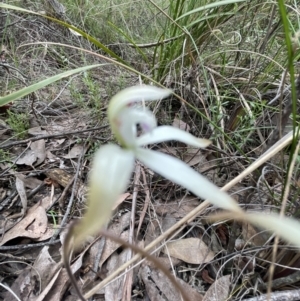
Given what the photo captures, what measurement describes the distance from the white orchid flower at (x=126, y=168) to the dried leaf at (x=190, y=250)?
471mm

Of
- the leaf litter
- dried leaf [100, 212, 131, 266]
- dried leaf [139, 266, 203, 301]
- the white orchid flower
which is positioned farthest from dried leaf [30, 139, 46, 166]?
the white orchid flower

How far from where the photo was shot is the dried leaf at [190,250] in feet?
2.39

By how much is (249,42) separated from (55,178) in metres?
0.76

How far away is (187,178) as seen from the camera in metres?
0.26

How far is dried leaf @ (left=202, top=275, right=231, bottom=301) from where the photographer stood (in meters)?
0.66

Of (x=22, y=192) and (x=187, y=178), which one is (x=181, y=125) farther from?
(x=187, y=178)

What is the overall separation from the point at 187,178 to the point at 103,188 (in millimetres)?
67

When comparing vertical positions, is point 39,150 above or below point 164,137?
below

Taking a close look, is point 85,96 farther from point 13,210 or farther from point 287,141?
point 287,141

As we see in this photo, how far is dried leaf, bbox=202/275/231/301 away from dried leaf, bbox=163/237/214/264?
0.06 m

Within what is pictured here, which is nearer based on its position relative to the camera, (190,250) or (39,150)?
(190,250)

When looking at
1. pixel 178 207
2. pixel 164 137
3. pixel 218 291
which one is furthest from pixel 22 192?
pixel 164 137

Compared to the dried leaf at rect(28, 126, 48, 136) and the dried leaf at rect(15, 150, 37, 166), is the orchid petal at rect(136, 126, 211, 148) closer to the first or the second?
the dried leaf at rect(15, 150, 37, 166)

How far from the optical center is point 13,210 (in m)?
0.85
